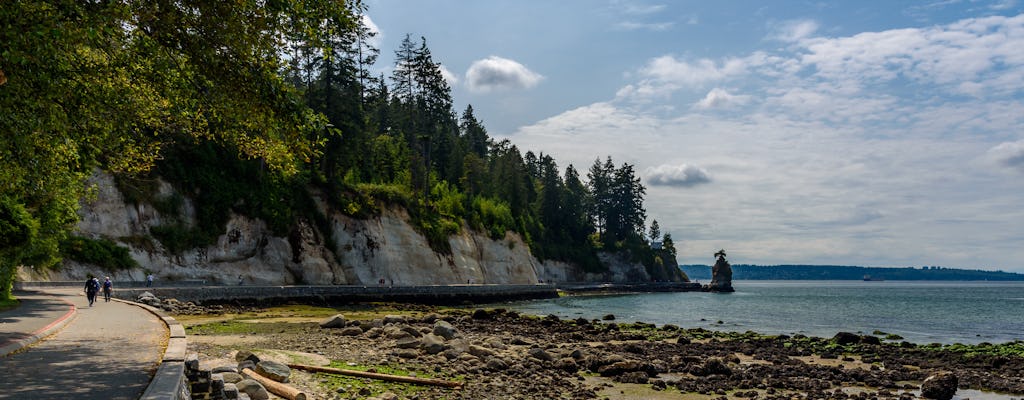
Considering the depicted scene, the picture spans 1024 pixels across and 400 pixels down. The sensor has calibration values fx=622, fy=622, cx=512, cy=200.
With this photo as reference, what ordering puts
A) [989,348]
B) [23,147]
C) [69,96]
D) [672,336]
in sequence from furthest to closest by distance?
[672,336] → [989,348] → [69,96] → [23,147]

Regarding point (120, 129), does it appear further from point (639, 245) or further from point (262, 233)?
point (639, 245)

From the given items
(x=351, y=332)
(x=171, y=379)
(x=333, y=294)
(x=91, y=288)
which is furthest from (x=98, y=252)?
(x=171, y=379)

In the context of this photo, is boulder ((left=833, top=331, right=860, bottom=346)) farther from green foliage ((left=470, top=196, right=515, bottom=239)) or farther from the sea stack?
the sea stack

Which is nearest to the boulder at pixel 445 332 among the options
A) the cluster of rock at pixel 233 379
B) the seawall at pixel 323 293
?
the cluster of rock at pixel 233 379

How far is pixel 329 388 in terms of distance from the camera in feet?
48.5

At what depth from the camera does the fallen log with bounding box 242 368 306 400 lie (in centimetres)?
1302

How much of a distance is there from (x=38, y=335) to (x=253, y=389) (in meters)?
7.26

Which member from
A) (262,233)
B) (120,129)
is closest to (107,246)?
(262,233)

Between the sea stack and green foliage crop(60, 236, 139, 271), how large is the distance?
121 metres

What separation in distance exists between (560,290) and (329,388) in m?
80.7

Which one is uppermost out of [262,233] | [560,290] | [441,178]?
[441,178]

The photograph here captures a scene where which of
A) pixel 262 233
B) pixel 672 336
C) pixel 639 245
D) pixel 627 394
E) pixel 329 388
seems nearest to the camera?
pixel 329 388

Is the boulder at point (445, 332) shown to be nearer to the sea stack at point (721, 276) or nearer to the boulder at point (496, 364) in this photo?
the boulder at point (496, 364)

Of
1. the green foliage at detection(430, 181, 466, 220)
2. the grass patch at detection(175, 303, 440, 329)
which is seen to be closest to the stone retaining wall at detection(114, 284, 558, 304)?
the grass patch at detection(175, 303, 440, 329)
